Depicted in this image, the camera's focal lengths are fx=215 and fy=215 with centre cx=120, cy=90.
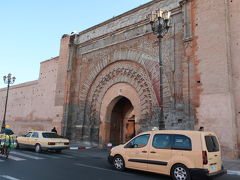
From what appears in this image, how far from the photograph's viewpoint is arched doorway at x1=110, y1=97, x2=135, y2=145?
1518 cm

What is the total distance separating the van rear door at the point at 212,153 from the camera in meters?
5.36

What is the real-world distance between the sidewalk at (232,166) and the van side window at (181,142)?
2.43m

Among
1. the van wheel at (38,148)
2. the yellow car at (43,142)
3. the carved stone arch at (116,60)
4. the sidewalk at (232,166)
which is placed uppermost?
the carved stone arch at (116,60)

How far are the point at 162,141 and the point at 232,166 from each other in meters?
3.37

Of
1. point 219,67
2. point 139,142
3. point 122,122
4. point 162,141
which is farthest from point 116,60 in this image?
point 162,141

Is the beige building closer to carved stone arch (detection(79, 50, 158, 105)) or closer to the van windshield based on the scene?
carved stone arch (detection(79, 50, 158, 105))

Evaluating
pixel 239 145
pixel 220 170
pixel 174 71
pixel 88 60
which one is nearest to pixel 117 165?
pixel 220 170

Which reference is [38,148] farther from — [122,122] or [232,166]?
[232,166]

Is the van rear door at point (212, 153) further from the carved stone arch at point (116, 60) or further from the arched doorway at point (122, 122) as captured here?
the arched doorway at point (122, 122)

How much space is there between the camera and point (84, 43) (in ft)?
57.1

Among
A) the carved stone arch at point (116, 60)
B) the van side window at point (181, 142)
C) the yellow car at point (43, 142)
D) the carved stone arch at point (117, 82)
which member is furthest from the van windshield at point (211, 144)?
the yellow car at point (43, 142)

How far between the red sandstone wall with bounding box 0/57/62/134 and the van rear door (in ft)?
43.8

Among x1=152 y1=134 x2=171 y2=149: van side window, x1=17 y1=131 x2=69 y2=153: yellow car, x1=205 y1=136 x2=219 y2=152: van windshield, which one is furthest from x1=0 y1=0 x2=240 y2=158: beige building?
x1=152 y1=134 x2=171 y2=149: van side window

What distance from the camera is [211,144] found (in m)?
5.72
